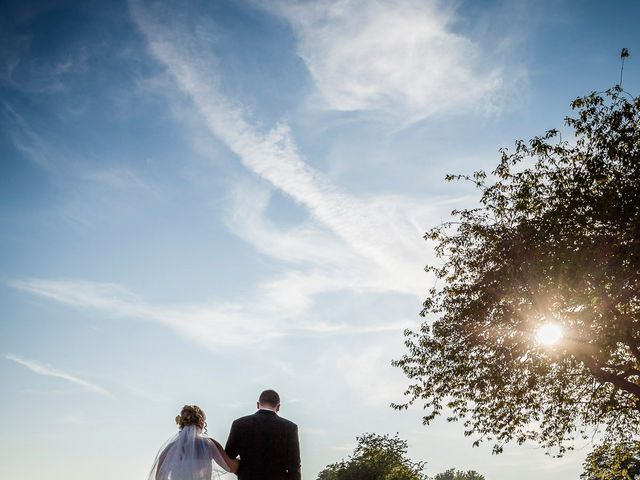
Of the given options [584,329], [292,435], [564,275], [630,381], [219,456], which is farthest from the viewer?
[630,381]

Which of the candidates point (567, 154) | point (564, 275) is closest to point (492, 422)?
point (564, 275)

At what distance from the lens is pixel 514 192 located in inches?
732

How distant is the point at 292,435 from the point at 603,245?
39.9ft

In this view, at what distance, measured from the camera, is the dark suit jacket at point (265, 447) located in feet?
23.3

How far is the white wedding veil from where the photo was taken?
786 cm

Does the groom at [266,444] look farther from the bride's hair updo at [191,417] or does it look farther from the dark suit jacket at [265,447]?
the bride's hair updo at [191,417]

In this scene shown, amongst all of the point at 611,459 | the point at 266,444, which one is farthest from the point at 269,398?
the point at 611,459

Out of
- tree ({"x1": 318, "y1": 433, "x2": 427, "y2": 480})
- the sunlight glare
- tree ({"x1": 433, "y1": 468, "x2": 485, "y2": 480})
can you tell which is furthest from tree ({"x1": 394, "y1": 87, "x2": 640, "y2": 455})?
tree ({"x1": 433, "y1": 468, "x2": 485, "y2": 480})

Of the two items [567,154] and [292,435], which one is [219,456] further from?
[567,154]

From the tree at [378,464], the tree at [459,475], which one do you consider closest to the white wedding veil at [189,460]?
the tree at [378,464]

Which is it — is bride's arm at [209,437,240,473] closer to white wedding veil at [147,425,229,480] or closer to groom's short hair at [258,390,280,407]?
white wedding veil at [147,425,229,480]

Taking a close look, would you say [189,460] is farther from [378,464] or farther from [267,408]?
[378,464]

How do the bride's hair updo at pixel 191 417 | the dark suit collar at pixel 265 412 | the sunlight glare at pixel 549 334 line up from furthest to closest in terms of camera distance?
the sunlight glare at pixel 549 334
the bride's hair updo at pixel 191 417
the dark suit collar at pixel 265 412

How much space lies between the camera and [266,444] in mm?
7133
